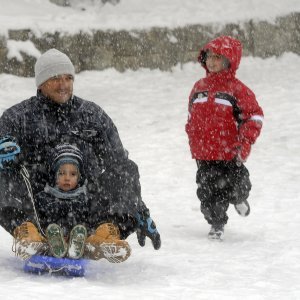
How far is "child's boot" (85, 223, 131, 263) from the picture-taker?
439 centimetres

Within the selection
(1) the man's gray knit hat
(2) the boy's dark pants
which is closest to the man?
(1) the man's gray knit hat

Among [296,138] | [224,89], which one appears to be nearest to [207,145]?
[224,89]

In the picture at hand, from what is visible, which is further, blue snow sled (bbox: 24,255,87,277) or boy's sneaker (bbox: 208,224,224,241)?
boy's sneaker (bbox: 208,224,224,241)

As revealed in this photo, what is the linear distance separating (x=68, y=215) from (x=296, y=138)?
5.20m

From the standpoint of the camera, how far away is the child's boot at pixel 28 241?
14.1ft

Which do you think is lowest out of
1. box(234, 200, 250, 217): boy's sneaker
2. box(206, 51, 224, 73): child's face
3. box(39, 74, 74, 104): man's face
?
box(234, 200, 250, 217): boy's sneaker

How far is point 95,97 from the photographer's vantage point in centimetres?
1130

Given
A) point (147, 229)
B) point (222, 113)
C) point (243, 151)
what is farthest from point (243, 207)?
point (147, 229)

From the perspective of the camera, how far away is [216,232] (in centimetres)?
596

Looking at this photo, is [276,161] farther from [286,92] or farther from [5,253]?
[5,253]

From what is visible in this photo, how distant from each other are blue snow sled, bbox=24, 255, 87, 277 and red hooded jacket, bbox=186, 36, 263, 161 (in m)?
1.88

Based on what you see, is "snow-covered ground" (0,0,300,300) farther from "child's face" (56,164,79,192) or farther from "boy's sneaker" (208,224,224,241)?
"child's face" (56,164,79,192)

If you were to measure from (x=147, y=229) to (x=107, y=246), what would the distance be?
0.43 meters

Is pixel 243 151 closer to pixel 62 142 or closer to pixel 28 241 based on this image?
pixel 62 142
